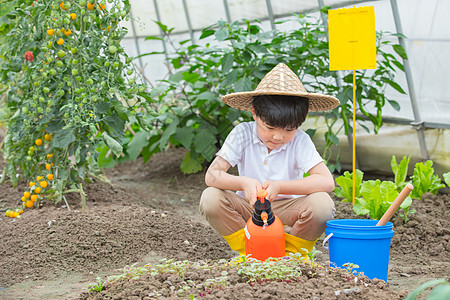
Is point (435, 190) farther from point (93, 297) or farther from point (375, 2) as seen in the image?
point (93, 297)

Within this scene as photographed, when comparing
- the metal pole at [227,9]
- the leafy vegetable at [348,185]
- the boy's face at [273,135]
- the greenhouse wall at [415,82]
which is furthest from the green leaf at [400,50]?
the metal pole at [227,9]

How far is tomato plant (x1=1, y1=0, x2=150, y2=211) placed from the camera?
8.49 ft

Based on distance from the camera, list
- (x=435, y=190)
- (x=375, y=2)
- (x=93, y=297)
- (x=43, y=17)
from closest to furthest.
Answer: (x=93, y=297) < (x=43, y=17) < (x=435, y=190) < (x=375, y=2)

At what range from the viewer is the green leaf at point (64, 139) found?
262 centimetres

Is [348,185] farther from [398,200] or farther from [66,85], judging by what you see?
[66,85]

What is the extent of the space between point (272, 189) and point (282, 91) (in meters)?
0.39

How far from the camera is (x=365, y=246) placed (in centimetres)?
189

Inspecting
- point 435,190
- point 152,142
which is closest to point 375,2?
point 435,190

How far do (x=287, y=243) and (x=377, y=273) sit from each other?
1.38 feet

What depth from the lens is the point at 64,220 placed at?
2619 mm

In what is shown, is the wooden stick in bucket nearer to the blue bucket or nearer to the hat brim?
the blue bucket

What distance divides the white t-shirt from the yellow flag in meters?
0.57

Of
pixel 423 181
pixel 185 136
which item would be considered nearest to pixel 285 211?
pixel 423 181

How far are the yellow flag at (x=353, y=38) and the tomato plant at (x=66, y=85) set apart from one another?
1008 millimetres
